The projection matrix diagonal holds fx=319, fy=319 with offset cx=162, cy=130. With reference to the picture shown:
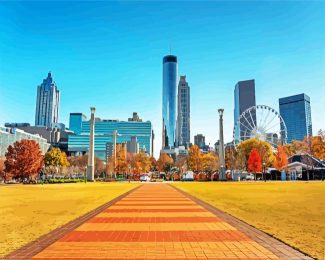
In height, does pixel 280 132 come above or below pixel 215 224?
above

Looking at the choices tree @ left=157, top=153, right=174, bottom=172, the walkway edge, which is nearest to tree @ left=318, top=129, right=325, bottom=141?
tree @ left=157, top=153, right=174, bottom=172

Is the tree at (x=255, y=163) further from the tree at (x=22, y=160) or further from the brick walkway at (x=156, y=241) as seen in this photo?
the brick walkway at (x=156, y=241)

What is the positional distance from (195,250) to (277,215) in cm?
722

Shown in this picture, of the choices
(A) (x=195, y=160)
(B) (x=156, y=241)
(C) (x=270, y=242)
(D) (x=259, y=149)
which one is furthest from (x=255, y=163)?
(B) (x=156, y=241)

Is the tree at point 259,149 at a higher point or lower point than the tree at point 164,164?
higher

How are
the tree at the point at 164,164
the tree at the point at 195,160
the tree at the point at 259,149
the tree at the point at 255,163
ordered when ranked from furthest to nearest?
the tree at the point at 164,164
the tree at the point at 195,160
the tree at the point at 259,149
the tree at the point at 255,163

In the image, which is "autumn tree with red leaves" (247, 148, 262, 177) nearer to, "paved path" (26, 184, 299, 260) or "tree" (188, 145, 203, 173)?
"tree" (188, 145, 203, 173)

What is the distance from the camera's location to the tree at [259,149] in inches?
3602

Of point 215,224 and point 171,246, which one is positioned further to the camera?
point 215,224

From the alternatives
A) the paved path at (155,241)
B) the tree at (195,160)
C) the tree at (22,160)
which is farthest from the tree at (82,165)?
the paved path at (155,241)

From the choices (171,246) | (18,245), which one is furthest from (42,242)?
(171,246)

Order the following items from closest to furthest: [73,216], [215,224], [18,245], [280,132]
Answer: [18,245], [215,224], [73,216], [280,132]

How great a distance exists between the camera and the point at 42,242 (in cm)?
855

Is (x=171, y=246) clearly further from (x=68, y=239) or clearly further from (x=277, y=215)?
(x=277, y=215)
